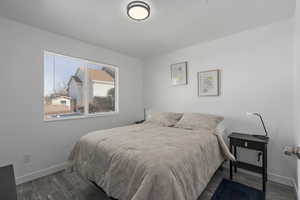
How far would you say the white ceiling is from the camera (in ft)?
5.97

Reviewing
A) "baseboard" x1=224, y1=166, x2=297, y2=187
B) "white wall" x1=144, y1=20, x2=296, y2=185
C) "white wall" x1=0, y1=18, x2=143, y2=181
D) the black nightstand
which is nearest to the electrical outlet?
"white wall" x1=0, y1=18, x2=143, y2=181

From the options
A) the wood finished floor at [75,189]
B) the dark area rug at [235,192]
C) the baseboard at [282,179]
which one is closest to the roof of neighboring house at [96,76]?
the wood finished floor at [75,189]

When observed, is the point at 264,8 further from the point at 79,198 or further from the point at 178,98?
the point at 79,198

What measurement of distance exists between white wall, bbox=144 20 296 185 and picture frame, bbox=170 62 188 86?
0.12 metres

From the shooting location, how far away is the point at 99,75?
11.2 feet

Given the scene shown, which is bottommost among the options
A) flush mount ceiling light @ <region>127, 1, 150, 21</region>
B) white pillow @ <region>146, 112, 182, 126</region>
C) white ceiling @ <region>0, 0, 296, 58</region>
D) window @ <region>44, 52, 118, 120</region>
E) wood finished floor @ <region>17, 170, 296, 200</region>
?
wood finished floor @ <region>17, 170, 296, 200</region>

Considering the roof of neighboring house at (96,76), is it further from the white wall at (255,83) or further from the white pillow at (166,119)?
the white wall at (255,83)

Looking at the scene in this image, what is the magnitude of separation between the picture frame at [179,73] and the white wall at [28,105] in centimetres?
202

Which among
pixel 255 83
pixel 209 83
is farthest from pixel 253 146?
pixel 209 83

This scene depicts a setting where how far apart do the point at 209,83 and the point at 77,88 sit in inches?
109

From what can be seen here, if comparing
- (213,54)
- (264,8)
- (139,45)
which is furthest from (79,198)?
(264,8)

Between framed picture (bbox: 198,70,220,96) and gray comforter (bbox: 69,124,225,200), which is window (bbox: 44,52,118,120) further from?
framed picture (bbox: 198,70,220,96)

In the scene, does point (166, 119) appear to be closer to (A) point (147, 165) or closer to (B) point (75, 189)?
(A) point (147, 165)

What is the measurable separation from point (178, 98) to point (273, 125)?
1782mm
